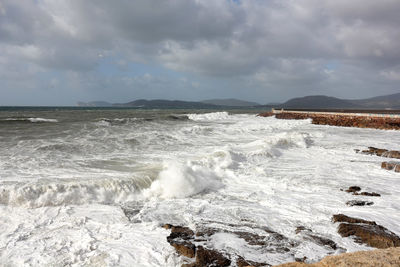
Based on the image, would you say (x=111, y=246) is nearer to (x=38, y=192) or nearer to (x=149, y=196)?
(x=149, y=196)

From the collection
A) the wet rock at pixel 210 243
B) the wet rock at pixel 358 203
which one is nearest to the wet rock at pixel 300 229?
the wet rock at pixel 210 243

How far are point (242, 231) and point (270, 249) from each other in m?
0.65

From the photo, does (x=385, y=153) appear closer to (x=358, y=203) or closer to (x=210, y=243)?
(x=358, y=203)

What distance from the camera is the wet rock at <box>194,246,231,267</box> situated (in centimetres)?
330

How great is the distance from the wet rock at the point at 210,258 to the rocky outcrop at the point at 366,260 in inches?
46.5

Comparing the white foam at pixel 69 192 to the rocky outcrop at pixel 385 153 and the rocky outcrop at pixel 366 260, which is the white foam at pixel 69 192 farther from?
the rocky outcrop at pixel 385 153

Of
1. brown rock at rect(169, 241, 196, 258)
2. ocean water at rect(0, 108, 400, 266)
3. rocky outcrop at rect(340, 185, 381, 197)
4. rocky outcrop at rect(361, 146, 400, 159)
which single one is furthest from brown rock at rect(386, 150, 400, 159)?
brown rock at rect(169, 241, 196, 258)

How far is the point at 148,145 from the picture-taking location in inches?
497

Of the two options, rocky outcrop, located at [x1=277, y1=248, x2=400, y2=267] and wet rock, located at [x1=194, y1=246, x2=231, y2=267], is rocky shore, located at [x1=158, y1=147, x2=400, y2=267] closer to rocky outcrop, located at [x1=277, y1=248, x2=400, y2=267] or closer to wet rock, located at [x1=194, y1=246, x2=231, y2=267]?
wet rock, located at [x1=194, y1=246, x2=231, y2=267]

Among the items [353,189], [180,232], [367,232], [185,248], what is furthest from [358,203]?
[185,248]

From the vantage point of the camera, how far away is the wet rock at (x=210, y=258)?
3297mm

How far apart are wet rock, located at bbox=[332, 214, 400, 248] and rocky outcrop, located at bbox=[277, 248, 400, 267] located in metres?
1.67

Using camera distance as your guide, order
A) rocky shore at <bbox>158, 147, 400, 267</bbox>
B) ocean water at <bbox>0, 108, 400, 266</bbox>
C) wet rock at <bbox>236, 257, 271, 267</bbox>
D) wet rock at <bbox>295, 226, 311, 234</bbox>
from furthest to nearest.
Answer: wet rock at <bbox>295, 226, 311, 234</bbox>
ocean water at <bbox>0, 108, 400, 266</bbox>
rocky shore at <bbox>158, 147, 400, 267</bbox>
wet rock at <bbox>236, 257, 271, 267</bbox>

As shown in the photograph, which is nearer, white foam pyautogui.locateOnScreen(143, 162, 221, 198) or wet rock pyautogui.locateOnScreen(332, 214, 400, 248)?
wet rock pyautogui.locateOnScreen(332, 214, 400, 248)
